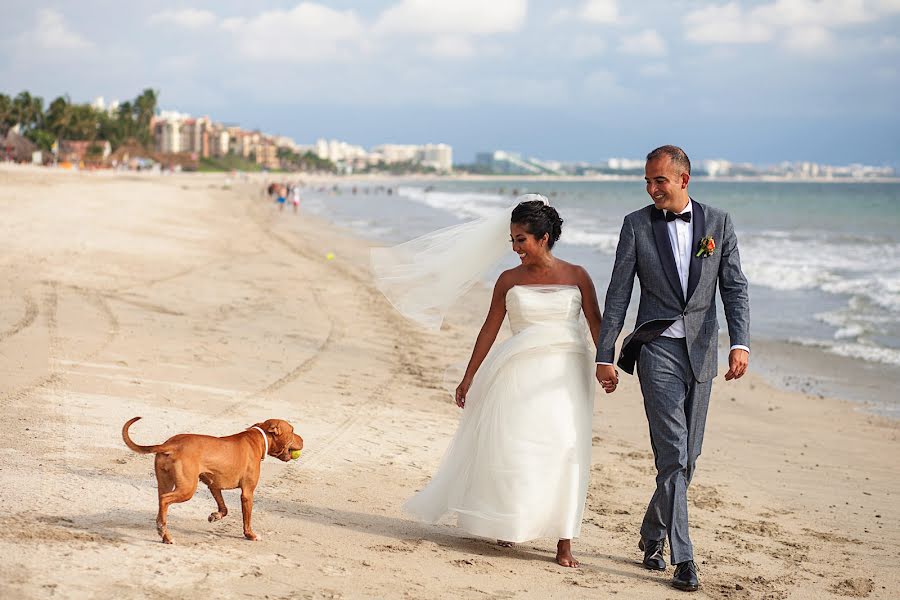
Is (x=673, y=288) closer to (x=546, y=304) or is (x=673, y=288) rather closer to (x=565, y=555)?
(x=546, y=304)

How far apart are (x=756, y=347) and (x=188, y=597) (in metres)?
10.8

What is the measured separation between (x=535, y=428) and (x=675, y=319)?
84cm

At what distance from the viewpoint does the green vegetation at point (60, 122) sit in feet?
370

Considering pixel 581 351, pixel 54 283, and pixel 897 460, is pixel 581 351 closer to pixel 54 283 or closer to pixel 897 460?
pixel 897 460

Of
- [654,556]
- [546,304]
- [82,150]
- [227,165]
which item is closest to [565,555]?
[654,556]

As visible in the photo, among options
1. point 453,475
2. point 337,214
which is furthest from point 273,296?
point 337,214

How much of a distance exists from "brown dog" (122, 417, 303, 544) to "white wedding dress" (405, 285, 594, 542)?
965 mm

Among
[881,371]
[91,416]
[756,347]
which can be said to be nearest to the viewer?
[91,416]

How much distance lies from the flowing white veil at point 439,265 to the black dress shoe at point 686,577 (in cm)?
185

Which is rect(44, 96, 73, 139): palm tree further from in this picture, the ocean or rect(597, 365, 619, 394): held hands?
rect(597, 365, 619, 394): held hands

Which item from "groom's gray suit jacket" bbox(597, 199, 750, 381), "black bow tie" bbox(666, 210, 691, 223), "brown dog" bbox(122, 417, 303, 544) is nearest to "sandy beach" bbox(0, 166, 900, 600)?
"brown dog" bbox(122, 417, 303, 544)

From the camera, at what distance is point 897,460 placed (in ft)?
26.0

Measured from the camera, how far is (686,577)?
182 inches

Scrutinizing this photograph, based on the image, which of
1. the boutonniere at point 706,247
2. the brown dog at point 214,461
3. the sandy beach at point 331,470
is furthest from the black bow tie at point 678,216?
the brown dog at point 214,461
